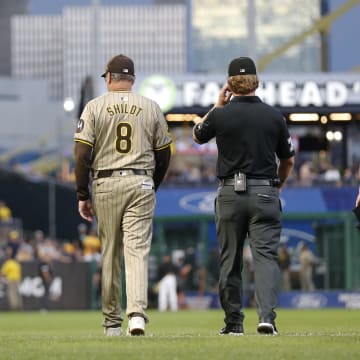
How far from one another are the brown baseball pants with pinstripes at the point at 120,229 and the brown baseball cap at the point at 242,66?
112 cm

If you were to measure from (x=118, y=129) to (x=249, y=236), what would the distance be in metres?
1.31

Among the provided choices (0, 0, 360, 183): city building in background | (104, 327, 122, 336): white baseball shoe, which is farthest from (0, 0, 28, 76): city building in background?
(104, 327, 122, 336): white baseball shoe

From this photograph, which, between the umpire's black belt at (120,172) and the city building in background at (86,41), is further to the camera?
the city building in background at (86,41)

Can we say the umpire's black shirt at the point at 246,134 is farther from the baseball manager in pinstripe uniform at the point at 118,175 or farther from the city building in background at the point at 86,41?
the city building in background at the point at 86,41

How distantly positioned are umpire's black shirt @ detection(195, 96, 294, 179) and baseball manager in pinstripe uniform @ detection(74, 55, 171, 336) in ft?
1.82

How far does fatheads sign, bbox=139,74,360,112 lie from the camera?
111ft

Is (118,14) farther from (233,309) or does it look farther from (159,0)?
(233,309)

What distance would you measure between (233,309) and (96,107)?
1868 mm

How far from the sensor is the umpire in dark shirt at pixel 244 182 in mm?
10805

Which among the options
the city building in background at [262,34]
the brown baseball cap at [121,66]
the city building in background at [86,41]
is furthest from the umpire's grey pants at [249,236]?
the city building in background at [86,41]

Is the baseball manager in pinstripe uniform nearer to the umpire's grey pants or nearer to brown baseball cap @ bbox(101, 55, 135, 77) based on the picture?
brown baseball cap @ bbox(101, 55, 135, 77)

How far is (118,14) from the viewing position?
162500 mm

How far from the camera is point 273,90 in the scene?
34.1 meters

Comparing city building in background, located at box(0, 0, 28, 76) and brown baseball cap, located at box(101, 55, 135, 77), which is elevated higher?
city building in background, located at box(0, 0, 28, 76)
